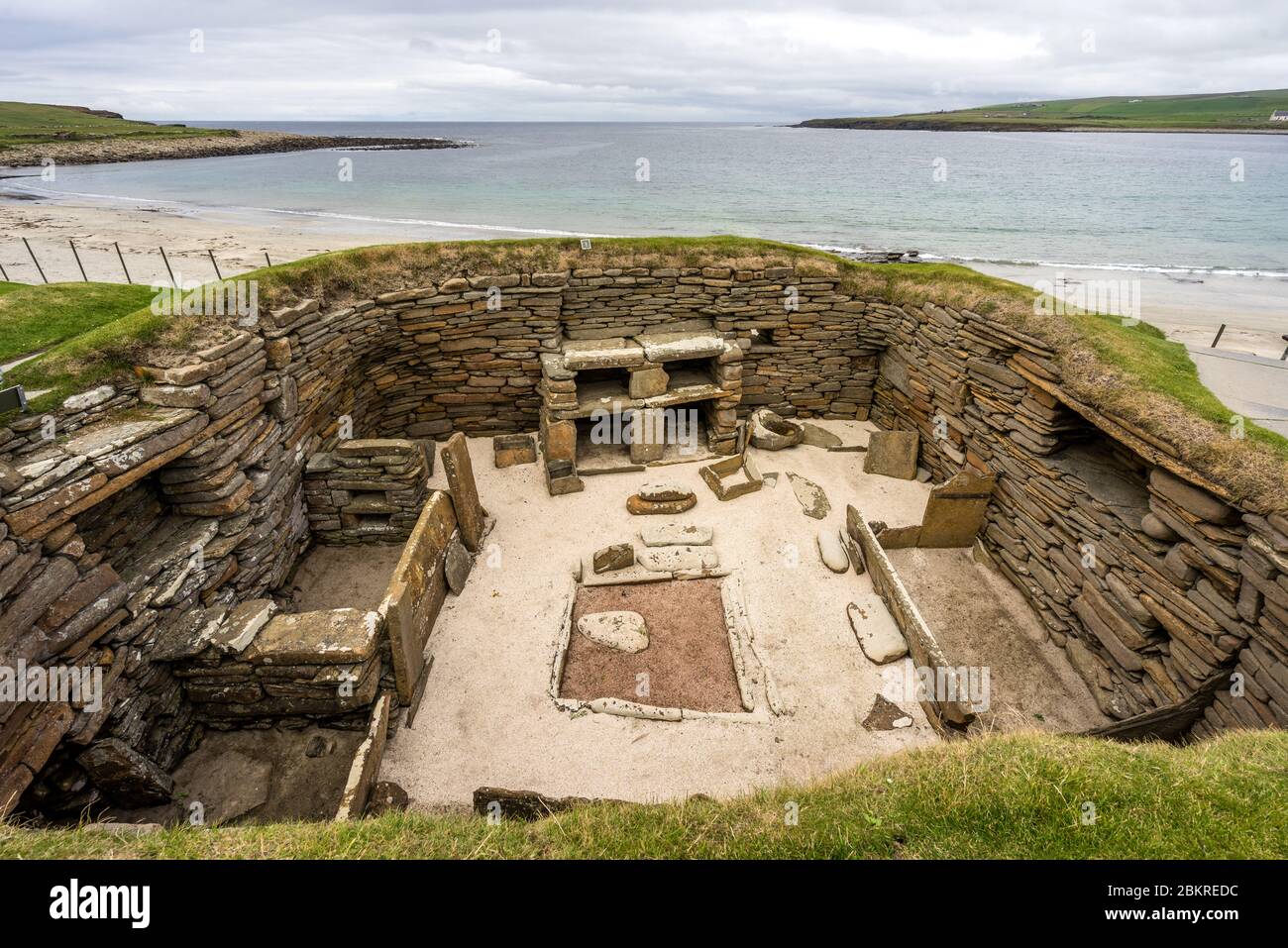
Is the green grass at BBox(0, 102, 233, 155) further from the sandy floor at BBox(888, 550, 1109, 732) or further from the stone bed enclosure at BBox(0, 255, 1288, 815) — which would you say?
the sandy floor at BBox(888, 550, 1109, 732)

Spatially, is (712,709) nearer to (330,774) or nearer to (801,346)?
(330,774)

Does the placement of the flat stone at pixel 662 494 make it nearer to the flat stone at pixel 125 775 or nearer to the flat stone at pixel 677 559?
the flat stone at pixel 677 559

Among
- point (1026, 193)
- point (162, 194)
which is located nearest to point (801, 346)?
point (1026, 193)

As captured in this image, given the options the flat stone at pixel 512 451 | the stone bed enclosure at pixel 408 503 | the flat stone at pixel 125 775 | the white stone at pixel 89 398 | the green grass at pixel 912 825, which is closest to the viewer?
the green grass at pixel 912 825

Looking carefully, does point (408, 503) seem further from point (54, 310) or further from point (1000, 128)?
point (1000, 128)

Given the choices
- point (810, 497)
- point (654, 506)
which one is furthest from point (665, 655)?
point (810, 497)

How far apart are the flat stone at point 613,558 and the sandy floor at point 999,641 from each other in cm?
414

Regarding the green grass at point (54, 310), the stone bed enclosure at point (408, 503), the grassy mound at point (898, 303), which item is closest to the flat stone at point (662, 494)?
the stone bed enclosure at point (408, 503)

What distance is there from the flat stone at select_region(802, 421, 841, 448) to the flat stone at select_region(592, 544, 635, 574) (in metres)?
5.21

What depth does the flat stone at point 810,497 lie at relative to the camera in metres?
10.2

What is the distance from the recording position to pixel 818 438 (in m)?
12.3

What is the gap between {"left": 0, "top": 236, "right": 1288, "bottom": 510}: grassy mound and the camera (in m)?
6.37

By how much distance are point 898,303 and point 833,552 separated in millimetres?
5994

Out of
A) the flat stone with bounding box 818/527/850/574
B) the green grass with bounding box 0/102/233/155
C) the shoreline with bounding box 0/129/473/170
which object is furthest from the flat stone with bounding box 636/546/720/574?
the green grass with bounding box 0/102/233/155
